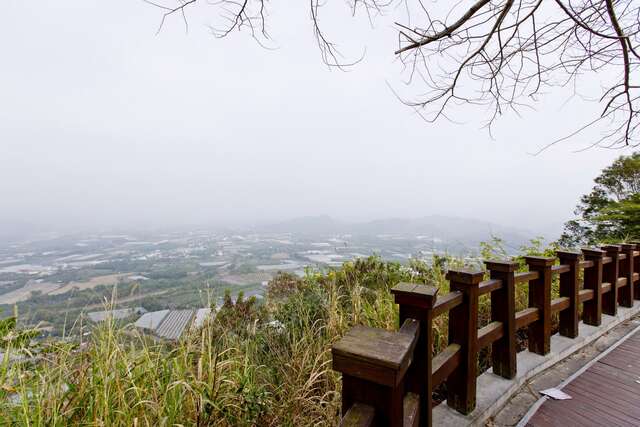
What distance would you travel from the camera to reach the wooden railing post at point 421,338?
134cm

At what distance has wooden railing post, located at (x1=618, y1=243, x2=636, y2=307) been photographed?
12.1 feet

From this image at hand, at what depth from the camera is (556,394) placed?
6.86 ft

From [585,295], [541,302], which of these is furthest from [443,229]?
[541,302]

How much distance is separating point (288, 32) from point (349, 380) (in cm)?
265

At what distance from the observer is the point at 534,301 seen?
255 centimetres

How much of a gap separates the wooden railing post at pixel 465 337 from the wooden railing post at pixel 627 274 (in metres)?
3.43

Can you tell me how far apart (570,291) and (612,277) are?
1.22m

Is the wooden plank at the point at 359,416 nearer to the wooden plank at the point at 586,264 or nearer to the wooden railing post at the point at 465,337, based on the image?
the wooden railing post at the point at 465,337

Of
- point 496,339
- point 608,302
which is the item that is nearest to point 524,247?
point 608,302

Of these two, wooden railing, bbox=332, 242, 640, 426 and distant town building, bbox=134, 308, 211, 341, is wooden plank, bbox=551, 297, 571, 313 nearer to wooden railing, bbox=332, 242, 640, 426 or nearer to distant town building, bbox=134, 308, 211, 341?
wooden railing, bbox=332, 242, 640, 426

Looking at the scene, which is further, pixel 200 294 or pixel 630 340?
pixel 630 340

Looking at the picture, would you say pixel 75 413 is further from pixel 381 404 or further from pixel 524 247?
pixel 524 247

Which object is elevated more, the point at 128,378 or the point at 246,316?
the point at 128,378

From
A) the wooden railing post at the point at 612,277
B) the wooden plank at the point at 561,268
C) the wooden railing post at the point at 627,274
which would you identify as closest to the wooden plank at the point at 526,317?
the wooden plank at the point at 561,268
